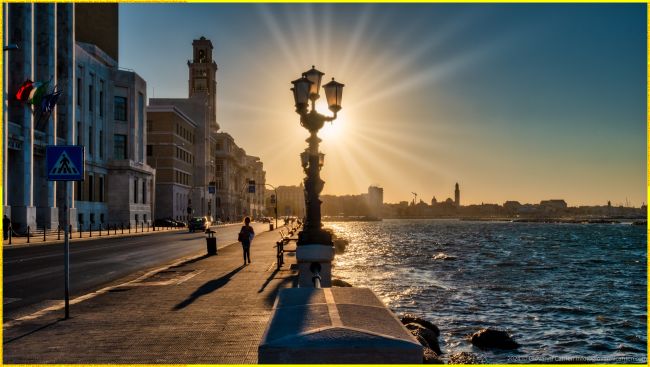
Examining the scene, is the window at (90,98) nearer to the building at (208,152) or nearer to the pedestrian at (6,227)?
the building at (208,152)

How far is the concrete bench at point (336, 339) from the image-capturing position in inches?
113

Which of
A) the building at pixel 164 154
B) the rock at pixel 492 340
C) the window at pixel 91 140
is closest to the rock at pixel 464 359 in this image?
the rock at pixel 492 340

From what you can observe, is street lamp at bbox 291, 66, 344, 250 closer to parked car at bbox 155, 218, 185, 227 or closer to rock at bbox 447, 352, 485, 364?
rock at bbox 447, 352, 485, 364

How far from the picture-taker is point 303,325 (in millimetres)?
3182

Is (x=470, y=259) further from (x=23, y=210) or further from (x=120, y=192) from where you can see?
(x=120, y=192)

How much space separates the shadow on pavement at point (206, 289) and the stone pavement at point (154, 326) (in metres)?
0.02

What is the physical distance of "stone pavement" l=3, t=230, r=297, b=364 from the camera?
7727 mm

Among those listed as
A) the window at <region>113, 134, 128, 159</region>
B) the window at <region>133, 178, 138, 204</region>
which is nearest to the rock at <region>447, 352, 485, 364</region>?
the window at <region>113, 134, 128, 159</region>

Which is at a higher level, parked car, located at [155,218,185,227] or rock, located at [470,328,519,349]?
parked car, located at [155,218,185,227]

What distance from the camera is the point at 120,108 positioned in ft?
260

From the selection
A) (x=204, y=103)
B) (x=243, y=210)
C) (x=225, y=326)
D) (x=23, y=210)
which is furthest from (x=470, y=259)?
(x=243, y=210)

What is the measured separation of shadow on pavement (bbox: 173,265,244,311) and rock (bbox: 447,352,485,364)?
5758 millimetres

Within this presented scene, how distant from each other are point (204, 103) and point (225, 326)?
4732 inches

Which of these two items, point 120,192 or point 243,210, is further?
point 243,210
